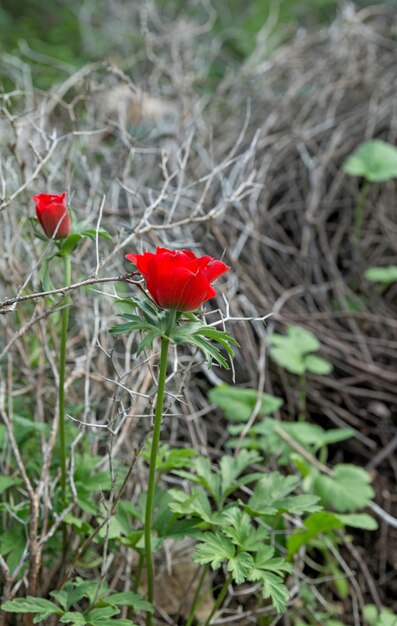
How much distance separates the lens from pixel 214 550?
1096mm

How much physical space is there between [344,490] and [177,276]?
0.85 meters

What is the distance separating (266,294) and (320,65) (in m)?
1.20

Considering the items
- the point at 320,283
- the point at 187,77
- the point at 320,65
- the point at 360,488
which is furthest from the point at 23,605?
the point at 320,65

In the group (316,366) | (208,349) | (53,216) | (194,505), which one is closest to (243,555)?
(194,505)

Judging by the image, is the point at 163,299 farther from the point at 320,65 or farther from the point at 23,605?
the point at 320,65

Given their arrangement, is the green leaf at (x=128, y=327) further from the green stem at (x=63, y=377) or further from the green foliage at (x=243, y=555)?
the green foliage at (x=243, y=555)

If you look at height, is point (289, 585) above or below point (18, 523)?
below

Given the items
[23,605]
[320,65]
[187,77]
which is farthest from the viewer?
[320,65]

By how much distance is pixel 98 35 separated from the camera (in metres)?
4.44

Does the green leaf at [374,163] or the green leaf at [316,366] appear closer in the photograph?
the green leaf at [316,366]

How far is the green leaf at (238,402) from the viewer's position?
1.72 metres

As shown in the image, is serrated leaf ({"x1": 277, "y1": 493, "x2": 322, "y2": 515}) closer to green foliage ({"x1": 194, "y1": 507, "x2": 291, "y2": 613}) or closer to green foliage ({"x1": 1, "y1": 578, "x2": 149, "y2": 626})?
green foliage ({"x1": 194, "y1": 507, "x2": 291, "y2": 613})

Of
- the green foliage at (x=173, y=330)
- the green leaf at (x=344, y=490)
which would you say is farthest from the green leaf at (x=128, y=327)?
the green leaf at (x=344, y=490)

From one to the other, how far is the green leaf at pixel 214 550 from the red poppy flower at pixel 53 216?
1.70 ft
